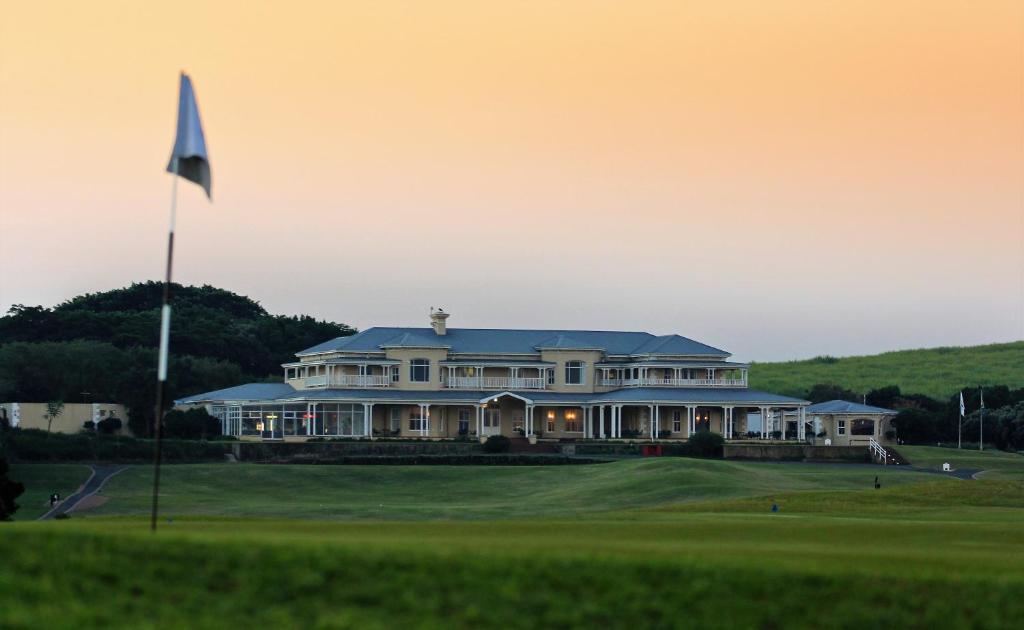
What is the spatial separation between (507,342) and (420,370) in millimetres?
6618

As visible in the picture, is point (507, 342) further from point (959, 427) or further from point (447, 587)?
point (447, 587)

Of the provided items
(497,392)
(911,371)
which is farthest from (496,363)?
(911,371)

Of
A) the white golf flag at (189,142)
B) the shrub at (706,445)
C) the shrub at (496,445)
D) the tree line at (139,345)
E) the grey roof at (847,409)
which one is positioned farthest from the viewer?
the tree line at (139,345)

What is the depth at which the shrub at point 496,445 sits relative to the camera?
84.3m

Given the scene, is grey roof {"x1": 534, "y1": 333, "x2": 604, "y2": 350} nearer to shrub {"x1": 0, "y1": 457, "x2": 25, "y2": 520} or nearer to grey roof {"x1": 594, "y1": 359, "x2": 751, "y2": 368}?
grey roof {"x1": 594, "y1": 359, "x2": 751, "y2": 368}

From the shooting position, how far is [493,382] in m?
95.5

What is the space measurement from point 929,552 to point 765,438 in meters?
69.5

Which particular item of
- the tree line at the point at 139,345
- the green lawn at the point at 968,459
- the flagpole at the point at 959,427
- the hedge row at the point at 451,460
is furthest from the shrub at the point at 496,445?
the flagpole at the point at 959,427

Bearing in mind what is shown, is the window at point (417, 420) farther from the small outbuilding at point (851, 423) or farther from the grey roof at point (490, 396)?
the small outbuilding at point (851, 423)

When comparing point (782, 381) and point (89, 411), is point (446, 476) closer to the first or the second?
point (89, 411)

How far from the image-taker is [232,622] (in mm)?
14891

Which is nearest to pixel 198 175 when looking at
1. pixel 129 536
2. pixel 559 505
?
pixel 129 536

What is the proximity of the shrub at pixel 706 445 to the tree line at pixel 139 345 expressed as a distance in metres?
32.1

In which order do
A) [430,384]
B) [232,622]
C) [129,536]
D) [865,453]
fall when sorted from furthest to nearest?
[430,384], [865,453], [129,536], [232,622]
